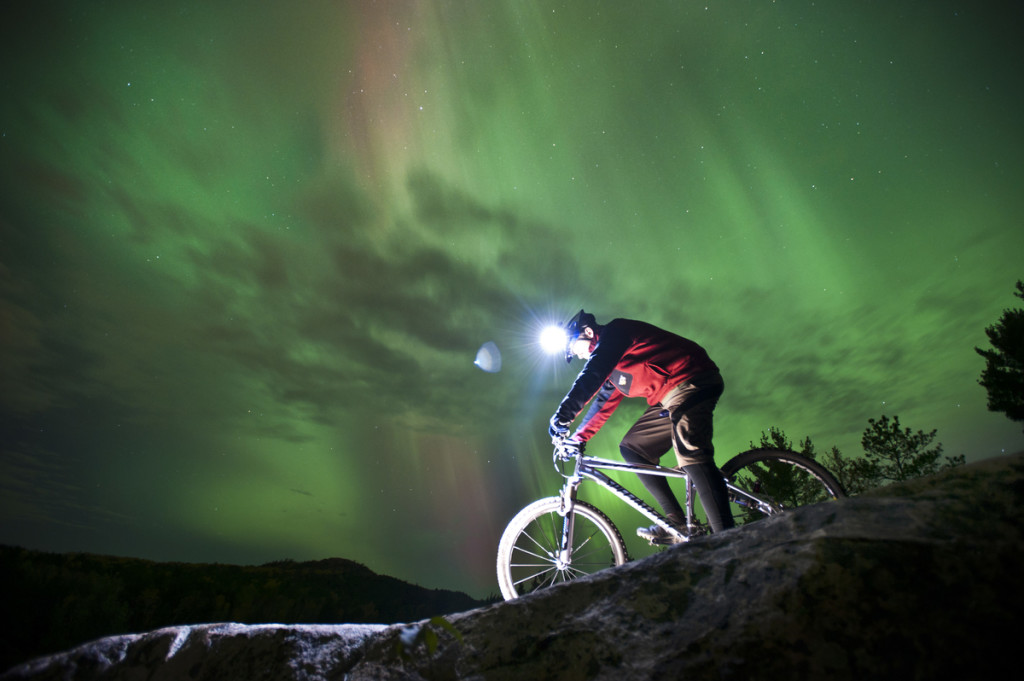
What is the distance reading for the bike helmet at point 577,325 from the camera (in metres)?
4.75

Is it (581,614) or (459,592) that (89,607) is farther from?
(459,592)

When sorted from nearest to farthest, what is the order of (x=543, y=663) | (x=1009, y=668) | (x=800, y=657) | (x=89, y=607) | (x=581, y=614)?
(x=1009, y=668) < (x=800, y=657) < (x=543, y=663) < (x=581, y=614) < (x=89, y=607)

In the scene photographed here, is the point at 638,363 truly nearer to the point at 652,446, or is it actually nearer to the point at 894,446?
the point at 652,446

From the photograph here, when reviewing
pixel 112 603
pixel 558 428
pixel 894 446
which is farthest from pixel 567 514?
pixel 894 446

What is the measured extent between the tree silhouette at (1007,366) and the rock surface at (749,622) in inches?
1631

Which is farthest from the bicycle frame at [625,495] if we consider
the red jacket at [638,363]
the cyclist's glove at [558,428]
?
the red jacket at [638,363]

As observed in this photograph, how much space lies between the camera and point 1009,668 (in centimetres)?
89

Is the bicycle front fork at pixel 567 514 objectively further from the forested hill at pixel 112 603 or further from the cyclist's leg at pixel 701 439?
the forested hill at pixel 112 603

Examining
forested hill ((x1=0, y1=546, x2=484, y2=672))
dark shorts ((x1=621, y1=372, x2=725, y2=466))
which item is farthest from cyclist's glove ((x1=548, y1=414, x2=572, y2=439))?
forested hill ((x1=0, y1=546, x2=484, y2=672))

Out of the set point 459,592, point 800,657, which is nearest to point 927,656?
point 800,657

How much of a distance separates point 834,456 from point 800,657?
36884mm

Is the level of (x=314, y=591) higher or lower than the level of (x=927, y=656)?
higher

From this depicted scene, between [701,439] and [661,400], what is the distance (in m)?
0.62

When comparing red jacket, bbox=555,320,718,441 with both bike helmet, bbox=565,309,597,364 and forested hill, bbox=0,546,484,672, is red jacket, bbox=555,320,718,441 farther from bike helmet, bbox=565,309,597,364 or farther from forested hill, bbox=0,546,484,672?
forested hill, bbox=0,546,484,672
